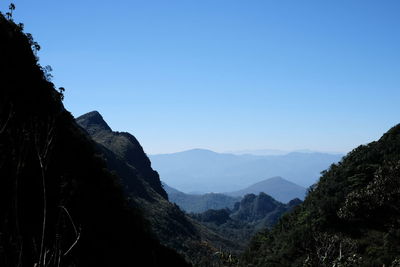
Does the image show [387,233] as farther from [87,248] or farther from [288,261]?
[87,248]

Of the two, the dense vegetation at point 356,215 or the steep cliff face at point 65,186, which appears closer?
the steep cliff face at point 65,186

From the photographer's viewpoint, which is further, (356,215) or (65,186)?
(356,215)

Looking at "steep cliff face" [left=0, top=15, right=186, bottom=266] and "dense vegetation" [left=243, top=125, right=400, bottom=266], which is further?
"dense vegetation" [left=243, top=125, right=400, bottom=266]

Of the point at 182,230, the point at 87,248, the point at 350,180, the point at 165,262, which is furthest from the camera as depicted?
the point at 182,230

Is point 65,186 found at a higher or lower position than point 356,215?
higher

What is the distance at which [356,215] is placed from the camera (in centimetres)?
7138

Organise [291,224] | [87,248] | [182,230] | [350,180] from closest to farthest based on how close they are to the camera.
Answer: [87,248], [350,180], [291,224], [182,230]

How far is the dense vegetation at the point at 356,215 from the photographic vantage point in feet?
203

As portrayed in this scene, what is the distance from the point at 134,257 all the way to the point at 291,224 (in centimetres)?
5427

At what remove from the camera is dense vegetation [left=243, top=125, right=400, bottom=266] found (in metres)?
61.9

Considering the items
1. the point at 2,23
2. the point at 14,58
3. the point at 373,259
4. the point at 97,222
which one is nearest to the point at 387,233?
the point at 373,259

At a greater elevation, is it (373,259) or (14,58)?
(14,58)

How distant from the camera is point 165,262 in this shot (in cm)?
7131

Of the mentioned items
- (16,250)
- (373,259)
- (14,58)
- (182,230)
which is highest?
(14,58)
